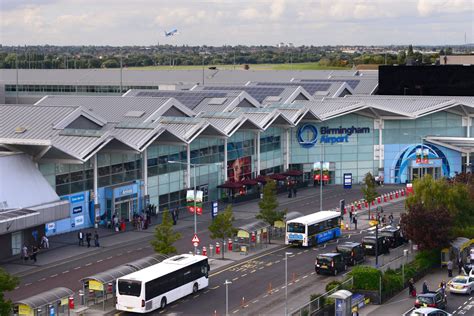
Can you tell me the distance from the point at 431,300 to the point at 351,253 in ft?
37.4

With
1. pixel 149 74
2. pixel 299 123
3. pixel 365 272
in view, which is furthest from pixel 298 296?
pixel 149 74

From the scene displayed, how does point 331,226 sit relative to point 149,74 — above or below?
below

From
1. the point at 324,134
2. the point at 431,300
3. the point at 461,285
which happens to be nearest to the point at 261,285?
the point at 431,300

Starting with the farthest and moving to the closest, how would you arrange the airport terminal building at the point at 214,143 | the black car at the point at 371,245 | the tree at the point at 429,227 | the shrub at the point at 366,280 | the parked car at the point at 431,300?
1. the airport terminal building at the point at 214,143
2. the black car at the point at 371,245
3. the tree at the point at 429,227
4. the shrub at the point at 366,280
5. the parked car at the point at 431,300

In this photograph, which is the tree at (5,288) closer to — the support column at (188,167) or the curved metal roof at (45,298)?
the curved metal roof at (45,298)

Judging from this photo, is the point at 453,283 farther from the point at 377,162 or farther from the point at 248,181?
the point at 377,162

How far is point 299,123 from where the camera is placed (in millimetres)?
99375

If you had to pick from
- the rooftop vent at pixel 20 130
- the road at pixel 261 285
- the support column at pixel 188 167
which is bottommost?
the road at pixel 261 285

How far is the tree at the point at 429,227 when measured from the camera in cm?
5741

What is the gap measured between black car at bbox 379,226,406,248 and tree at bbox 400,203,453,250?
17.2 ft

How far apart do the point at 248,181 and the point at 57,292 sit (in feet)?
149

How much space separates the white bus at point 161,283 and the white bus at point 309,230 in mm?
13466

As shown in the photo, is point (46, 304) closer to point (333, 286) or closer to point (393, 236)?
point (333, 286)

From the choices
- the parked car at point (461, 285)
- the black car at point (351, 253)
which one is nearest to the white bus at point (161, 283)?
the black car at point (351, 253)
